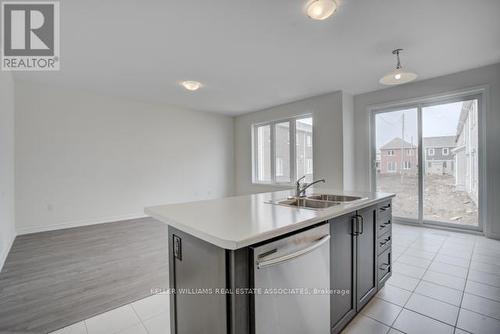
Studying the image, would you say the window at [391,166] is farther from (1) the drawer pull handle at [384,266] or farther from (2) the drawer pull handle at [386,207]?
(1) the drawer pull handle at [384,266]

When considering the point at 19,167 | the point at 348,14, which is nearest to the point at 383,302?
the point at 348,14

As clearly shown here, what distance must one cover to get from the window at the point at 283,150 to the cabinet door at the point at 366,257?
3.23 meters

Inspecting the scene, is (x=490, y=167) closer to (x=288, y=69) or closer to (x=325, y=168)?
(x=325, y=168)

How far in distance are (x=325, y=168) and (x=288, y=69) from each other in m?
2.23

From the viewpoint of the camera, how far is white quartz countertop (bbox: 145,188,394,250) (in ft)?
3.30

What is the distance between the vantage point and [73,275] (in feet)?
8.09

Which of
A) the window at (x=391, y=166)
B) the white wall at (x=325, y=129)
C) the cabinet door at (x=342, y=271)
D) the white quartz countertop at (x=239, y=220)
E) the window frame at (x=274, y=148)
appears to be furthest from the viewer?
the window frame at (x=274, y=148)

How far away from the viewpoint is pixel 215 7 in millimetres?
2064

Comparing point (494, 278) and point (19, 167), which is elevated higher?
point (19, 167)

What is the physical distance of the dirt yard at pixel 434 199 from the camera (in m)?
3.77

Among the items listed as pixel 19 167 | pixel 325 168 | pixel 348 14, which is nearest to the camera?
pixel 348 14

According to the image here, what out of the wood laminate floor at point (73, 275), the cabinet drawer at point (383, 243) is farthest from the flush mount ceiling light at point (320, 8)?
the wood laminate floor at point (73, 275)

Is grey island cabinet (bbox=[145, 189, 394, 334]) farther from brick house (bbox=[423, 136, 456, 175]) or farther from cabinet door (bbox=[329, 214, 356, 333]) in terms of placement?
brick house (bbox=[423, 136, 456, 175])

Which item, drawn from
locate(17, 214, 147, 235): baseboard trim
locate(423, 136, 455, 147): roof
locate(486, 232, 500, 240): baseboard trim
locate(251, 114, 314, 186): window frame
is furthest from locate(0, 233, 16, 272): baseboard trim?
locate(486, 232, 500, 240): baseboard trim
